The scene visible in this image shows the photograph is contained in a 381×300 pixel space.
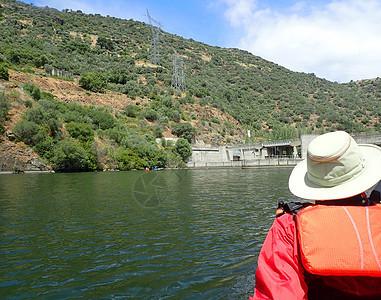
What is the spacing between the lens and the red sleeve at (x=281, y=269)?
180 centimetres

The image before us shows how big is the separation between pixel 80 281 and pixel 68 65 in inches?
3710

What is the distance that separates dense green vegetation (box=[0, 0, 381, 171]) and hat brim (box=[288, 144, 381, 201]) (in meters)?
42.6

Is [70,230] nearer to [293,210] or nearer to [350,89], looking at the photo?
[293,210]

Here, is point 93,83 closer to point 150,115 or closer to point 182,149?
point 150,115

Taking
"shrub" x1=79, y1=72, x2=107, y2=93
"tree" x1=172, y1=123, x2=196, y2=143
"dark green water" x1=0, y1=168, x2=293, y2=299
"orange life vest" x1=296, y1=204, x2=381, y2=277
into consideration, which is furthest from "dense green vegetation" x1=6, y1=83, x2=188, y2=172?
"orange life vest" x1=296, y1=204, x2=381, y2=277

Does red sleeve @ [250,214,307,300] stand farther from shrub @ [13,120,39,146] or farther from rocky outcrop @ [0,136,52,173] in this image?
shrub @ [13,120,39,146]

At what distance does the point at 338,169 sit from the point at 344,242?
1.79 feet

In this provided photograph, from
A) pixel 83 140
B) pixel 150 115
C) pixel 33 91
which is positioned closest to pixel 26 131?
pixel 83 140

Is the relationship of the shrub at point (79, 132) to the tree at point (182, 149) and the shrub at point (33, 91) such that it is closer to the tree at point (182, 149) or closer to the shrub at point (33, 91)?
the shrub at point (33, 91)

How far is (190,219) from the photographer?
10.4m

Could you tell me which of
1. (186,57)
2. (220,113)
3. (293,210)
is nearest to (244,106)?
(220,113)

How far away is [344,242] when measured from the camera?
181 cm

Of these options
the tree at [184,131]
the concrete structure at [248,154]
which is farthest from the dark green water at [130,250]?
the tree at [184,131]

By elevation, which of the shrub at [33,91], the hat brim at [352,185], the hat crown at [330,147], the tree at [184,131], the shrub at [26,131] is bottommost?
the hat brim at [352,185]
